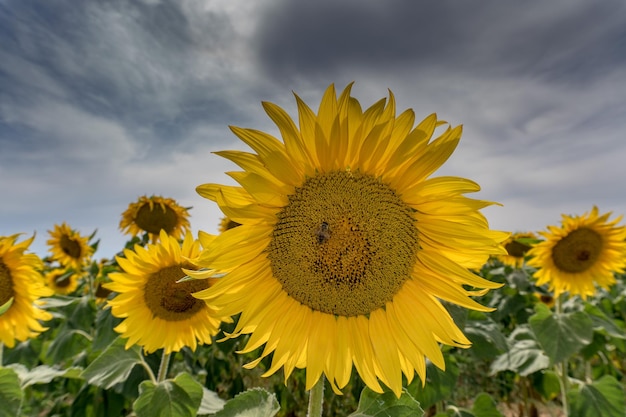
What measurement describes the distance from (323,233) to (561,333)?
304cm

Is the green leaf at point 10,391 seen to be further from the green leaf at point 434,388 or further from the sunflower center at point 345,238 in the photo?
the green leaf at point 434,388

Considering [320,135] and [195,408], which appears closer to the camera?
[320,135]

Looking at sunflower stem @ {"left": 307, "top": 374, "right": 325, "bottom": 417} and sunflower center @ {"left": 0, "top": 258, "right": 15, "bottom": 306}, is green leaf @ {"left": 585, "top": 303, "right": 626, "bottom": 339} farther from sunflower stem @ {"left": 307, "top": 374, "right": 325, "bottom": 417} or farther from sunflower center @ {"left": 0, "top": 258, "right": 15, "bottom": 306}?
sunflower center @ {"left": 0, "top": 258, "right": 15, "bottom": 306}

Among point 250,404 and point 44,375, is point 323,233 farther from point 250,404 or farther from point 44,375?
point 44,375

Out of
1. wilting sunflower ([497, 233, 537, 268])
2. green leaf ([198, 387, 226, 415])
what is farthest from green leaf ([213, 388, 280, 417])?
wilting sunflower ([497, 233, 537, 268])

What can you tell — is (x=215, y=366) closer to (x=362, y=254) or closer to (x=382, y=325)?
(x=382, y=325)

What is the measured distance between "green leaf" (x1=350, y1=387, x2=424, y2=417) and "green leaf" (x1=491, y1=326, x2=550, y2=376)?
94.2 inches

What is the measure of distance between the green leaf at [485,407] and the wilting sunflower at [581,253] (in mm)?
2029

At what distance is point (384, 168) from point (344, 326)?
64cm

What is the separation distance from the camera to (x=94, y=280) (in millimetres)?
5234

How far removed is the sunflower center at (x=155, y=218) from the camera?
5.37m

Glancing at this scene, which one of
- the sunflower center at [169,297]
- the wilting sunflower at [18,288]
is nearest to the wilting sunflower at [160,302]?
the sunflower center at [169,297]

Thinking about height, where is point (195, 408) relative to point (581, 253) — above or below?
below

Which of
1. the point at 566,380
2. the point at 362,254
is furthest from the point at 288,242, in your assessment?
the point at 566,380
